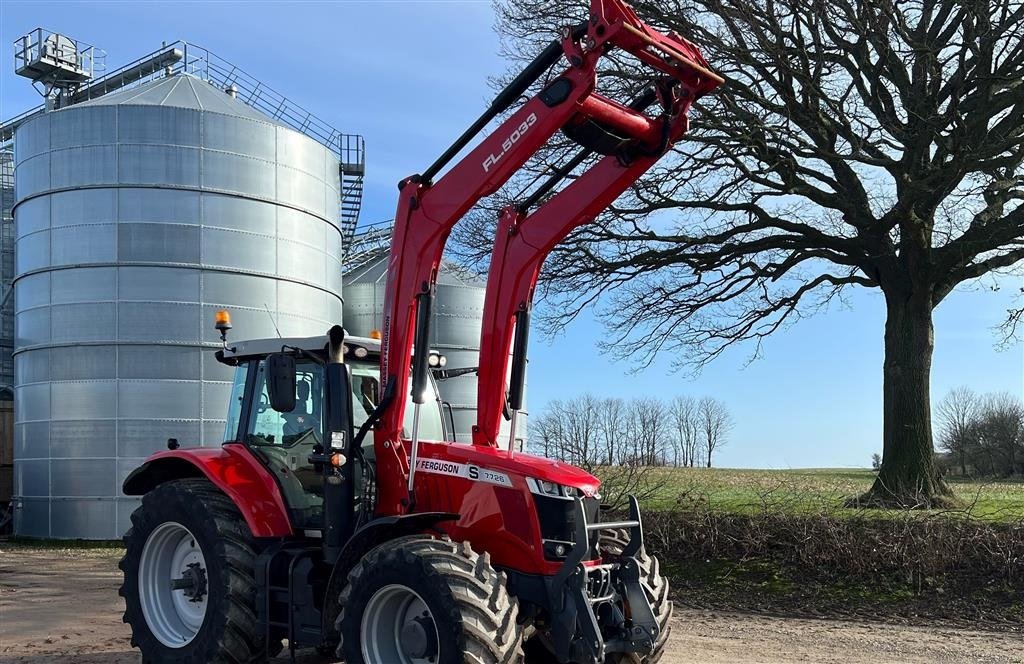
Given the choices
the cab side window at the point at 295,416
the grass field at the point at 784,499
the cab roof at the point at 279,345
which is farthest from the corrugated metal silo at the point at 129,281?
the cab side window at the point at 295,416

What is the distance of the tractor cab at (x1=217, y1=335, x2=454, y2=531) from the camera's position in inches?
271

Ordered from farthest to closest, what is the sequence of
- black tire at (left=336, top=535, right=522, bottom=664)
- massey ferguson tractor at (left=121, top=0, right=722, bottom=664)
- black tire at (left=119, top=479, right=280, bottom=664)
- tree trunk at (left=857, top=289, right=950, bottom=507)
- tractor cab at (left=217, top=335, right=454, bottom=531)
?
tree trunk at (left=857, top=289, right=950, bottom=507), tractor cab at (left=217, top=335, right=454, bottom=531), black tire at (left=119, top=479, right=280, bottom=664), massey ferguson tractor at (left=121, top=0, right=722, bottom=664), black tire at (left=336, top=535, right=522, bottom=664)

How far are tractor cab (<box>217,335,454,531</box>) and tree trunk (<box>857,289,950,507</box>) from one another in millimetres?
9998

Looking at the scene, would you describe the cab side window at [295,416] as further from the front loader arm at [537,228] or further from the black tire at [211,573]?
the front loader arm at [537,228]

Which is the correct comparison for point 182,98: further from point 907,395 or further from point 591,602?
point 591,602

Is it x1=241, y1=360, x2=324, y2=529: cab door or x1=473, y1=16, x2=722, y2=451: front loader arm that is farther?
x1=241, y1=360, x2=324, y2=529: cab door

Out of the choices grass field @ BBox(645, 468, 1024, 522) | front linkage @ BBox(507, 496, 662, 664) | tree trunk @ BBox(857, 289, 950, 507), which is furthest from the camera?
tree trunk @ BBox(857, 289, 950, 507)

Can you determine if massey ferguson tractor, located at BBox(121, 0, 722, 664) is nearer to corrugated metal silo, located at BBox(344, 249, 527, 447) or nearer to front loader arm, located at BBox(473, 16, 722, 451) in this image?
front loader arm, located at BBox(473, 16, 722, 451)

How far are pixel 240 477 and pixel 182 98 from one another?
50.2 ft

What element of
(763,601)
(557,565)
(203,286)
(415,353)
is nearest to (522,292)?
(415,353)

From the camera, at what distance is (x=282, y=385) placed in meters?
6.25

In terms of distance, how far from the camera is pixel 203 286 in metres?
19.0

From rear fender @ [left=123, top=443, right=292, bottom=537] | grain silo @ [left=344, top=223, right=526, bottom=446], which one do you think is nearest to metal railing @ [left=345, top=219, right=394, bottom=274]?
grain silo @ [left=344, top=223, right=526, bottom=446]

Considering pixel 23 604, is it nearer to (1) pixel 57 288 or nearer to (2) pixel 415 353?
(2) pixel 415 353
